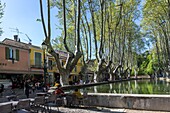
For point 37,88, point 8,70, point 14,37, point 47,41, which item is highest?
point 14,37

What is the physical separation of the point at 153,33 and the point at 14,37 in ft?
83.0

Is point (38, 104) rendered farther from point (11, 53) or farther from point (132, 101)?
point (11, 53)

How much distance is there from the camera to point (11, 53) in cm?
3023

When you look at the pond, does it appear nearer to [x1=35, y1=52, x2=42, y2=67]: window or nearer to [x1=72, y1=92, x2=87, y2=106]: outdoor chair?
[x1=72, y1=92, x2=87, y2=106]: outdoor chair

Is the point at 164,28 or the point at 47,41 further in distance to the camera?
the point at 164,28

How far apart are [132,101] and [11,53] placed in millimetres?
22911

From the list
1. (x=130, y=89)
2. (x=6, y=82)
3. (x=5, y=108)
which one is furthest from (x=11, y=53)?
(x=5, y=108)

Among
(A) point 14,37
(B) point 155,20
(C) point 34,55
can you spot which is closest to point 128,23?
(B) point 155,20

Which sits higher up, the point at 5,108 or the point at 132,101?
the point at 5,108

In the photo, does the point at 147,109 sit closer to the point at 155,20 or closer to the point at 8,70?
the point at 8,70

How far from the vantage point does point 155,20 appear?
35.5m

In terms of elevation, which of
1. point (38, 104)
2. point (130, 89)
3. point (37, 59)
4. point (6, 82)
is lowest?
point (130, 89)

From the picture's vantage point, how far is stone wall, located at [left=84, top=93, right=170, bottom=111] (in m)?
9.86

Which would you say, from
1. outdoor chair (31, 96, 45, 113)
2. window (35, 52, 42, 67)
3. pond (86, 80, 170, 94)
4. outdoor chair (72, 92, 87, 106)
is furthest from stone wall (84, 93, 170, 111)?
window (35, 52, 42, 67)
